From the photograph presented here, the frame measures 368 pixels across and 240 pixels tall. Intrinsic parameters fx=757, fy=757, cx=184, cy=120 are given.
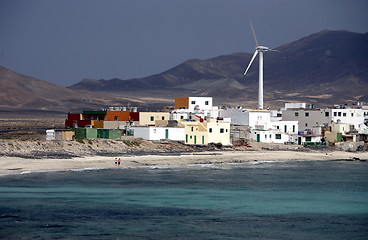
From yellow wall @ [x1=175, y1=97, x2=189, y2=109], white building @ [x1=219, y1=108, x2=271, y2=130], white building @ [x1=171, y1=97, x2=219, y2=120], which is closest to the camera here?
white building @ [x1=219, y1=108, x2=271, y2=130]

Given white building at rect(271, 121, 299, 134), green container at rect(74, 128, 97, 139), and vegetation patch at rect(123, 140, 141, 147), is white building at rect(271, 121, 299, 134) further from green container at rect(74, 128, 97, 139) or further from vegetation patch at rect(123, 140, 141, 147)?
green container at rect(74, 128, 97, 139)

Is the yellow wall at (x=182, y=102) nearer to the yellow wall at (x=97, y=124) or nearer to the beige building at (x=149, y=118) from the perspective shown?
the beige building at (x=149, y=118)

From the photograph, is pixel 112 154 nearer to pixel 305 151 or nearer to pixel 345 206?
pixel 305 151

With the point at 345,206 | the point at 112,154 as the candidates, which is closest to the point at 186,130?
the point at 112,154

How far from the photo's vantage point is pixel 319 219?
46.2m

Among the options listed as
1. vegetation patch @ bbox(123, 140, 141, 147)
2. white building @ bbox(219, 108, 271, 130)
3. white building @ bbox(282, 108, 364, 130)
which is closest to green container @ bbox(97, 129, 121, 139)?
vegetation patch @ bbox(123, 140, 141, 147)

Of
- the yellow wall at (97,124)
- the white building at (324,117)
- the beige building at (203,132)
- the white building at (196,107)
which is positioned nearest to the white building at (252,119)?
the white building at (196,107)

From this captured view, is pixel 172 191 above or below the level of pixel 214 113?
below

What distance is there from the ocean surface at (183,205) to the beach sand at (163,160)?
8.18ft

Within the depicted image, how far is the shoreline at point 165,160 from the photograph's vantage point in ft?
215

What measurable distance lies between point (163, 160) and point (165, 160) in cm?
23

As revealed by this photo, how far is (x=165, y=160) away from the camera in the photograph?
248ft

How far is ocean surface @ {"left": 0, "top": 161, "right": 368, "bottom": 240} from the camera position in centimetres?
4144

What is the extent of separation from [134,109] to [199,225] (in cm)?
6296
